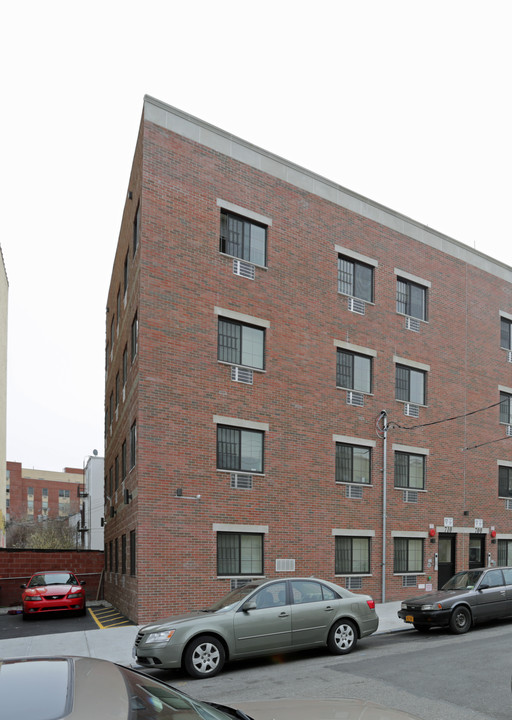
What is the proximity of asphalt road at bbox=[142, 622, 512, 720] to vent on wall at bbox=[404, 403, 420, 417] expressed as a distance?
10290 millimetres

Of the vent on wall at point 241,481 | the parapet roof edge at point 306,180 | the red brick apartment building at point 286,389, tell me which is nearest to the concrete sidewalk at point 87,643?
the red brick apartment building at point 286,389

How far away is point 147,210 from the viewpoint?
1733 centimetres

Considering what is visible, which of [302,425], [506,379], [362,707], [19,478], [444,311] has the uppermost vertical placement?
[444,311]

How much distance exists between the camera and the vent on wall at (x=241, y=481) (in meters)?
17.8

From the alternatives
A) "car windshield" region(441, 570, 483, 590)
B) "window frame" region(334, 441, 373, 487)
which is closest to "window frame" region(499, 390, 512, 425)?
"window frame" region(334, 441, 373, 487)

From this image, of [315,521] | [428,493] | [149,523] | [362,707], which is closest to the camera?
[362,707]

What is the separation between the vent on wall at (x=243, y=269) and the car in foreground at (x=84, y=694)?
16.2m

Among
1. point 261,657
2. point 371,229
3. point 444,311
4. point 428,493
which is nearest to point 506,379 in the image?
point 444,311

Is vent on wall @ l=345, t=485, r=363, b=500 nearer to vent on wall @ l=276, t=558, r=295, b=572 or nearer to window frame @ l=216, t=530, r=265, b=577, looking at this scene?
vent on wall @ l=276, t=558, r=295, b=572

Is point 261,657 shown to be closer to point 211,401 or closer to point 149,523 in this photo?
point 149,523

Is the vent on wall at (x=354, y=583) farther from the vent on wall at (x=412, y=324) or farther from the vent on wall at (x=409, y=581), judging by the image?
the vent on wall at (x=412, y=324)

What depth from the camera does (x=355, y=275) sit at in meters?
21.8

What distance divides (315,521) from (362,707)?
15171 millimetres

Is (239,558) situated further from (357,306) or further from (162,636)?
(357,306)
